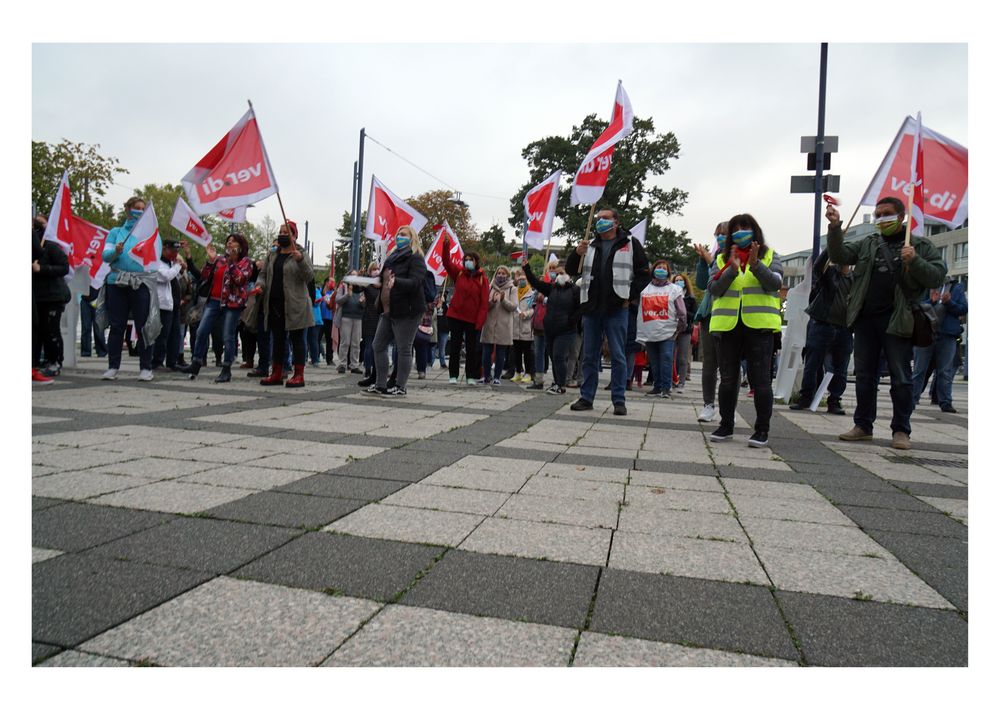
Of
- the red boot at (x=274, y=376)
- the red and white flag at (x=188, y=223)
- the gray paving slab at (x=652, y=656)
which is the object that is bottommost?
the gray paving slab at (x=652, y=656)

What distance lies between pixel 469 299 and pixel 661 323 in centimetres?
287

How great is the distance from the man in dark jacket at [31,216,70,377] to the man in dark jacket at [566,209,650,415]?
20.9 feet

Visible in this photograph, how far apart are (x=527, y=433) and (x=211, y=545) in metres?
3.53

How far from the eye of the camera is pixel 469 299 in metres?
10.3

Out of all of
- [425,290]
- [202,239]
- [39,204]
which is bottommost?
[425,290]

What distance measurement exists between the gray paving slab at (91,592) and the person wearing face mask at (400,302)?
5.69m

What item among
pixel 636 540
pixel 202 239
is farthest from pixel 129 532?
pixel 202 239

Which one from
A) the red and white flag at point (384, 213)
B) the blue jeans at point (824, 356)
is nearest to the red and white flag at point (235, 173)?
the red and white flag at point (384, 213)

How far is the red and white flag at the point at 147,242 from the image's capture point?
8.72 meters

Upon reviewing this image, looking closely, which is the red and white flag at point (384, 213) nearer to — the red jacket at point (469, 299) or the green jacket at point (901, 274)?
the red jacket at point (469, 299)

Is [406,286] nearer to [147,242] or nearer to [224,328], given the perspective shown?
[224,328]

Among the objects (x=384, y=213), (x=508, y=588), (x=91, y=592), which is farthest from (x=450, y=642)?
(x=384, y=213)
